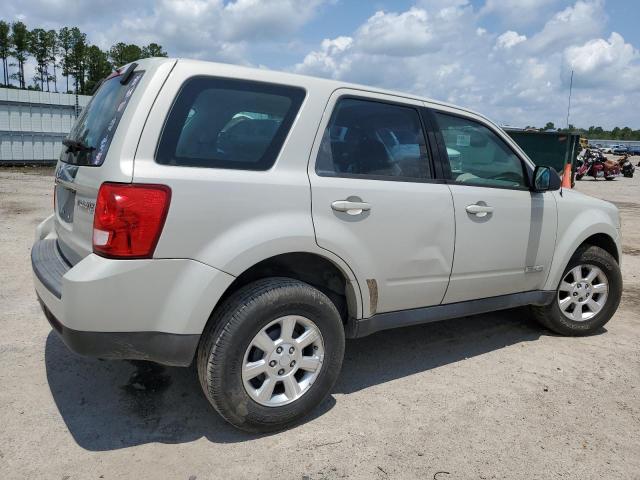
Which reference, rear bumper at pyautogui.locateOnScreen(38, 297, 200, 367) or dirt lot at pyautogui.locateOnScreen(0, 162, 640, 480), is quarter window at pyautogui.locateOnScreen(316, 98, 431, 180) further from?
dirt lot at pyautogui.locateOnScreen(0, 162, 640, 480)

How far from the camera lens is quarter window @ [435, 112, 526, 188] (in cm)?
376

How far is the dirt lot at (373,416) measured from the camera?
2.75 meters

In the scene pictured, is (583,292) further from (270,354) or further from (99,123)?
(99,123)

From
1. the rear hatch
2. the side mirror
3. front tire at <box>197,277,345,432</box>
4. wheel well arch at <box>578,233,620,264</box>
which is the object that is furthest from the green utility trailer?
the rear hatch

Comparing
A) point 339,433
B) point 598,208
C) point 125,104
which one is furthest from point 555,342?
point 125,104

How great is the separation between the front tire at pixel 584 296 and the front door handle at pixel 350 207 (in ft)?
7.25

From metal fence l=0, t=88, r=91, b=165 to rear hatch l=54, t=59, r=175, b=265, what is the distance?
15253mm

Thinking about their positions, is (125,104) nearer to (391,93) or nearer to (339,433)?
(391,93)

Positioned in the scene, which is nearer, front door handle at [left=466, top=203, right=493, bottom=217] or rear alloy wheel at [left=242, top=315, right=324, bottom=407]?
rear alloy wheel at [left=242, top=315, right=324, bottom=407]

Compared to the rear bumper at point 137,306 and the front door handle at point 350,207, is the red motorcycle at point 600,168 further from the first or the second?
the rear bumper at point 137,306

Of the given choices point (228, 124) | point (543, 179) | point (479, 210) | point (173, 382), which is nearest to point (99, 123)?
point (228, 124)

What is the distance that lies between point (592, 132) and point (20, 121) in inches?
5689

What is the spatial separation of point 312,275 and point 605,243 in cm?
291

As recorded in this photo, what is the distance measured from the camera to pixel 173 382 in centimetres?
355
